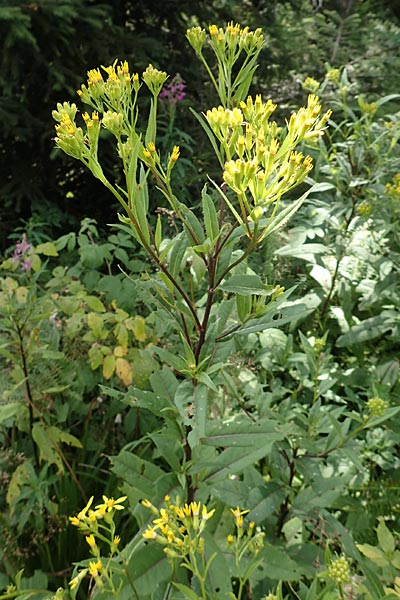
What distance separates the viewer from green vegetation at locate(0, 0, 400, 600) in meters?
0.86

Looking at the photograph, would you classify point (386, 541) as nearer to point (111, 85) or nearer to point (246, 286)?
point (246, 286)

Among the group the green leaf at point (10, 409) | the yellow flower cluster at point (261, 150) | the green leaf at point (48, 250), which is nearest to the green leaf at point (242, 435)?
the yellow flower cluster at point (261, 150)

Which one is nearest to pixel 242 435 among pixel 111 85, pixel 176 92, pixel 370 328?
pixel 111 85

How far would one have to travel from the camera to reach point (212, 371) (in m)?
0.93

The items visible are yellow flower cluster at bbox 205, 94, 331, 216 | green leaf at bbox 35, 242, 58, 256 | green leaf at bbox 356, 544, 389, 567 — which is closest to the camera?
yellow flower cluster at bbox 205, 94, 331, 216

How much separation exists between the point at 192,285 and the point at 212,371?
0.58ft

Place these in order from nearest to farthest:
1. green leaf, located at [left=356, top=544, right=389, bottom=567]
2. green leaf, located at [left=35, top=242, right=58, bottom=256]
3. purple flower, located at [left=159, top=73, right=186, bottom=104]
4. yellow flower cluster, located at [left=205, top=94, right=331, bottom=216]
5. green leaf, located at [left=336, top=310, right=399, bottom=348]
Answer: yellow flower cluster, located at [left=205, top=94, right=331, bottom=216]
green leaf, located at [left=356, top=544, right=389, bottom=567]
green leaf, located at [left=336, top=310, right=399, bottom=348]
green leaf, located at [left=35, top=242, right=58, bottom=256]
purple flower, located at [left=159, top=73, right=186, bottom=104]

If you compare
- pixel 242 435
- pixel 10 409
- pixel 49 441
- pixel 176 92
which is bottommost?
pixel 49 441

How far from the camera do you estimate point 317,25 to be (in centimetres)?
404

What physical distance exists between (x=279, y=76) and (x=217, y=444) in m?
3.33

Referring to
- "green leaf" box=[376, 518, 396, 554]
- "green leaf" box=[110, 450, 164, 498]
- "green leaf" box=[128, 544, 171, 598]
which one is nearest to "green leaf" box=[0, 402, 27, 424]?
"green leaf" box=[110, 450, 164, 498]

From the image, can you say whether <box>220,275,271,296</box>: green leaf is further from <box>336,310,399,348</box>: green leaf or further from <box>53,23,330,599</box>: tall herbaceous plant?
<box>336,310,399,348</box>: green leaf

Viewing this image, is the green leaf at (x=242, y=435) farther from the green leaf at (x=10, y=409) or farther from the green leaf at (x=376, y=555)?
the green leaf at (x=10, y=409)

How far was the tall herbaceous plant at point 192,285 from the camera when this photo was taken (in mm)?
802
